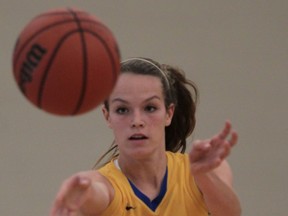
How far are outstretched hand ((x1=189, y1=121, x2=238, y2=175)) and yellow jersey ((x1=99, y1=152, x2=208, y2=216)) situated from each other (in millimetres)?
489

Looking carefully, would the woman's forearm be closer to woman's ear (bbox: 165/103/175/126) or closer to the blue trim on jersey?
the blue trim on jersey

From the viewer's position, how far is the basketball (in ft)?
6.06

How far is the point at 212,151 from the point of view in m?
2.03

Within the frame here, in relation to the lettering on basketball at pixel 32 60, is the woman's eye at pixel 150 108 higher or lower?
lower

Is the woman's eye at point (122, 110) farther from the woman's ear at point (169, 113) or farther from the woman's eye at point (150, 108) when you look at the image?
the woman's ear at point (169, 113)

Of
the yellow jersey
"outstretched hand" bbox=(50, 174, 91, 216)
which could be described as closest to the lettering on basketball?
"outstretched hand" bbox=(50, 174, 91, 216)

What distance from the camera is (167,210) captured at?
2.54 m

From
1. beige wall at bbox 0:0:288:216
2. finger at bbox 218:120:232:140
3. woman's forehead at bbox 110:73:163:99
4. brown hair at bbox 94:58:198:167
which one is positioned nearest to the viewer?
finger at bbox 218:120:232:140

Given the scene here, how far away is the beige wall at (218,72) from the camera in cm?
399

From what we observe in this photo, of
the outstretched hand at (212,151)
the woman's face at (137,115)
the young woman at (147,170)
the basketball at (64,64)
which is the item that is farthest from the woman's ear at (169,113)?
the basketball at (64,64)

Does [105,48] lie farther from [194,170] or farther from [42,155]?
[42,155]

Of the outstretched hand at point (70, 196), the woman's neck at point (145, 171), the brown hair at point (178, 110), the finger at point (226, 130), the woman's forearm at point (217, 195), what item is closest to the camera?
the outstretched hand at point (70, 196)

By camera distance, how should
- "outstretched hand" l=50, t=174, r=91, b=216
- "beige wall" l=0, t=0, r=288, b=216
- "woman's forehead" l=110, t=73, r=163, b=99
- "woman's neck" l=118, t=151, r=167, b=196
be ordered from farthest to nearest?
"beige wall" l=0, t=0, r=288, b=216 < "woman's neck" l=118, t=151, r=167, b=196 < "woman's forehead" l=110, t=73, r=163, b=99 < "outstretched hand" l=50, t=174, r=91, b=216

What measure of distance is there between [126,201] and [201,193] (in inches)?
12.1
